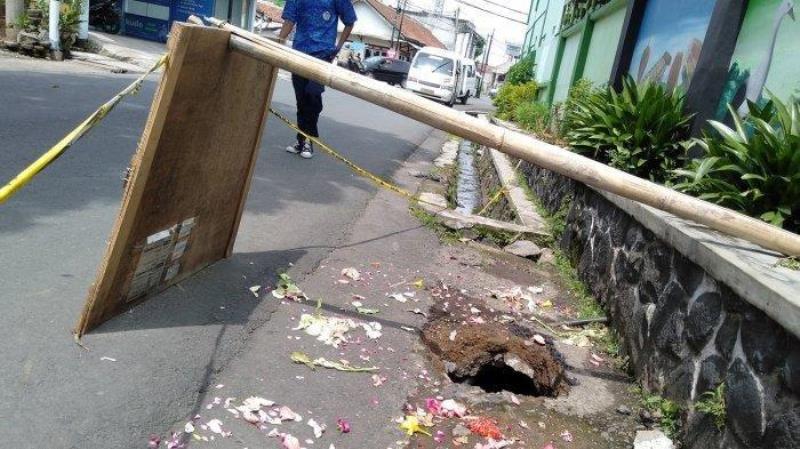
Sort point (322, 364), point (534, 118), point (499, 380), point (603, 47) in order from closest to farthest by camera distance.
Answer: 1. point (322, 364)
2. point (499, 380)
3. point (603, 47)
4. point (534, 118)

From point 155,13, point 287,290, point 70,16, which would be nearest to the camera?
point 287,290

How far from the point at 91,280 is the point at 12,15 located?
1333 cm

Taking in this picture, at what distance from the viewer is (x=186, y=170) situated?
3084 mm

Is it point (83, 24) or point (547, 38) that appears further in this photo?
point (547, 38)

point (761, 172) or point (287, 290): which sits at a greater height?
point (761, 172)

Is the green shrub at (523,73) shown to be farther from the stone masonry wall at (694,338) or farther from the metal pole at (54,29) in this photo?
the stone masonry wall at (694,338)

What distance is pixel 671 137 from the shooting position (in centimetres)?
536

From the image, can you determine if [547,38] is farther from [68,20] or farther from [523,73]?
[68,20]

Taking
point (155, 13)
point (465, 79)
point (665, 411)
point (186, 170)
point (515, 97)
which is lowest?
point (665, 411)

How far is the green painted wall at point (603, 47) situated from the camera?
374 inches

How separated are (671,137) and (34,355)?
198 inches

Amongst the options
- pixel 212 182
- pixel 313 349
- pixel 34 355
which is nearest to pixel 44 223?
pixel 212 182

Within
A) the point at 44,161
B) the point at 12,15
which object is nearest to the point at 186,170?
the point at 44,161

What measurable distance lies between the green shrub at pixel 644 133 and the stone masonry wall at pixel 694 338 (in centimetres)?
70
